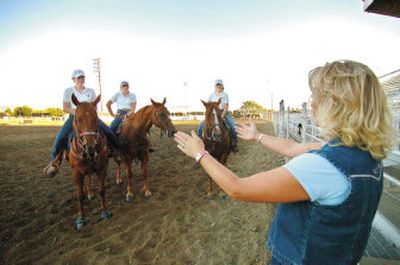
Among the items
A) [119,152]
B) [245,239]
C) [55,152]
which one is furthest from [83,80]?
Answer: [245,239]

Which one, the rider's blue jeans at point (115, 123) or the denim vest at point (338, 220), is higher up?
the rider's blue jeans at point (115, 123)

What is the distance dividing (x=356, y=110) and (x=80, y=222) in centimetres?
479

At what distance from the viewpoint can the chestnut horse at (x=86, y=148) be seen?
162 inches

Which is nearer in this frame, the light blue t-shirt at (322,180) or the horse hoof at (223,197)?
the light blue t-shirt at (322,180)

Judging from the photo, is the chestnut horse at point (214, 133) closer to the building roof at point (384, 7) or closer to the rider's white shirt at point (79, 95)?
the rider's white shirt at point (79, 95)

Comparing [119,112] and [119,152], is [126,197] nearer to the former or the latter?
[119,152]

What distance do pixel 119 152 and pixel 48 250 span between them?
9.54 ft

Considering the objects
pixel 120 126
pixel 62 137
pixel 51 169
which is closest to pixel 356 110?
pixel 62 137

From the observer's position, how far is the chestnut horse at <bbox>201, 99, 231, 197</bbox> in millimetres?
6207

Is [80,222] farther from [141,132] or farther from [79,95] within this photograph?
[79,95]

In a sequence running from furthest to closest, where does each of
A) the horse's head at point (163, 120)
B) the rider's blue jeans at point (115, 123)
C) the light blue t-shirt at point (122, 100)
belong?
the light blue t-shirt at point (122, 100) → the rider's blue jeans at point (115, 123) → the horse's head at point (163, 120)

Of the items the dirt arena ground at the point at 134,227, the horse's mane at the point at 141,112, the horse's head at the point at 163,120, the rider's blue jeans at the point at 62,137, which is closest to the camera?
the dirt arena ground at the point at 134,227

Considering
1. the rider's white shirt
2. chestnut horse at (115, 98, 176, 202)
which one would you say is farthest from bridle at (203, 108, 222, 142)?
the rider's white shirt

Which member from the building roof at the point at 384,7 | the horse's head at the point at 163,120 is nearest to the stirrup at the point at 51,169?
the horse's head at the point at 163,120
